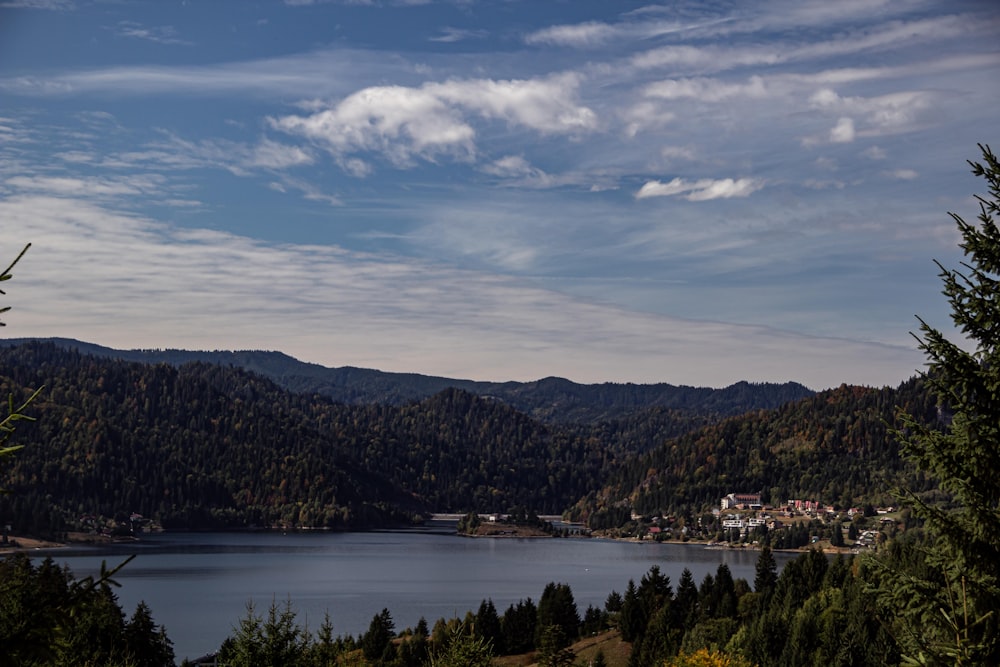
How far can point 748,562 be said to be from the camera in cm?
18188

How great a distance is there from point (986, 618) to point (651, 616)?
73.9 m

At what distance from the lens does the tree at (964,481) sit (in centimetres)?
1133

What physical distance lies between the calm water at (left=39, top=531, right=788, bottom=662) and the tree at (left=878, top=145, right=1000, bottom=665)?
6605 cm

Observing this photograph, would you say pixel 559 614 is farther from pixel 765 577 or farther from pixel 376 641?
pixel 765 577

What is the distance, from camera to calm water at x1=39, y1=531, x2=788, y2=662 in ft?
337

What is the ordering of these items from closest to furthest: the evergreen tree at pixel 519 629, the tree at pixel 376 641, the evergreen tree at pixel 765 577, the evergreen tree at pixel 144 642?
1. the evergreen tree at pixel 144 642
2. the tree at pixel 376 641
3. the evergreen tree at pixel 519 629
4. the evergreen tree at pixel 765 577

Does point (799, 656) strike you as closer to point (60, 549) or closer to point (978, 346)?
point (978, 346)

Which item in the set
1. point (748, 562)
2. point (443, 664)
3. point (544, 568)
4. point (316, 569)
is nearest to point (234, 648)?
point (443, 664)

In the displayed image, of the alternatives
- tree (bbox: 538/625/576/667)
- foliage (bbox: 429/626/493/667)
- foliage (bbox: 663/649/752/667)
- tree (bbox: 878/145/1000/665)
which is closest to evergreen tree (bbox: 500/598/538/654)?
tree (bbox: 538/625/576/667)

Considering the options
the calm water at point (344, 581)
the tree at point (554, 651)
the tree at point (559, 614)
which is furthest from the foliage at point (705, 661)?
the calm water at point (344, 581)

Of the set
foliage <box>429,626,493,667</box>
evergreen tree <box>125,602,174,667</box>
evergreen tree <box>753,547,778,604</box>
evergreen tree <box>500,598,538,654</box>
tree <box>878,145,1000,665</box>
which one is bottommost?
evergreen tree <box>500,598,538,654</box>

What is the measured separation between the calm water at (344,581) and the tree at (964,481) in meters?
66.0

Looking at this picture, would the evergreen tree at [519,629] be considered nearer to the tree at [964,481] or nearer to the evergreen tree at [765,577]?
the evergreen tree at [765,577]

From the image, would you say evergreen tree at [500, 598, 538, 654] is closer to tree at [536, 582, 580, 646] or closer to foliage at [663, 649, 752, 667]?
tree at [536, 582, 580, 646]
